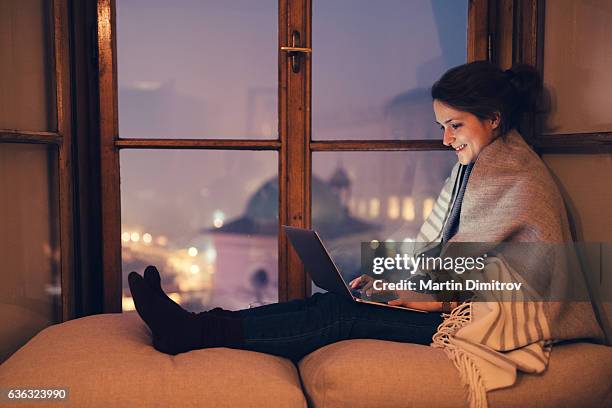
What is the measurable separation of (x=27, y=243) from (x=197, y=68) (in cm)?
89

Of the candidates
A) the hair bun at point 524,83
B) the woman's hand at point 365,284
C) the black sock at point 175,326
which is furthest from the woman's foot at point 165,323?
the hair bun at point 524,83

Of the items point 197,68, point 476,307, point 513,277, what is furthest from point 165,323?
point 197,68

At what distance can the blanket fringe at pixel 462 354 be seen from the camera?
1.56 m

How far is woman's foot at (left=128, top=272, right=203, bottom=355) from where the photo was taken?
5.64 ft

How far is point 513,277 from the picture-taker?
175 cm

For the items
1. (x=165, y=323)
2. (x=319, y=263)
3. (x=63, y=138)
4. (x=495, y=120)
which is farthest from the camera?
(x=63, y=138)

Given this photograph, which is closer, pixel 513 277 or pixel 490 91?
Answer: pixel 513 277

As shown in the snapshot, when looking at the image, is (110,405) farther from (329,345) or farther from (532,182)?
(532,182)

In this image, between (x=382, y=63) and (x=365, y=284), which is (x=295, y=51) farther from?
(x=365, y=284)

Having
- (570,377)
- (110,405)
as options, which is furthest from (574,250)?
(110,405)

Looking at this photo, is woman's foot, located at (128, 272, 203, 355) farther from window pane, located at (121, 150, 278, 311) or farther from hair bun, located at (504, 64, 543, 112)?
hair bun, located at (504, 64, 543, 112)

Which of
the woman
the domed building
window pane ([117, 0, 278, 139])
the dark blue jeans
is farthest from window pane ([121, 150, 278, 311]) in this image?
the dark blue jeans

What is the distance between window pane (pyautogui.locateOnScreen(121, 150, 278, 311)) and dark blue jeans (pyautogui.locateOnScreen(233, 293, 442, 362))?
635 mm

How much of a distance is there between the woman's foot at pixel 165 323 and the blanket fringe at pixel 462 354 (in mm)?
671
